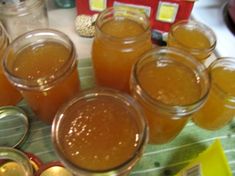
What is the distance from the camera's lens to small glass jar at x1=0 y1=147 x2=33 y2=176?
0.54 meters

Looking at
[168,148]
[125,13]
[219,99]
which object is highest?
[125,13]

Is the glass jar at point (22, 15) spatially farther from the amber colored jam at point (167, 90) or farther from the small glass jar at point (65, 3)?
the amber colored jam at point (167, 90)

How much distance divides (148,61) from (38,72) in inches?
8.9

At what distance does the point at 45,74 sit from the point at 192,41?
1.17ft

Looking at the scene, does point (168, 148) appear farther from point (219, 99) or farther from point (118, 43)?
point (118, 43)

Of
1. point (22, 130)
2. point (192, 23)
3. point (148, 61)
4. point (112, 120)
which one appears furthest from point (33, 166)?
point (192, 23)

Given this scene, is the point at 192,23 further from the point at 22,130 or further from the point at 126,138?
the point at 22,130

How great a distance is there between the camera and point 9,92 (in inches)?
26.4

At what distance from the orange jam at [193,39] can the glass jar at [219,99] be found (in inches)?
1.6

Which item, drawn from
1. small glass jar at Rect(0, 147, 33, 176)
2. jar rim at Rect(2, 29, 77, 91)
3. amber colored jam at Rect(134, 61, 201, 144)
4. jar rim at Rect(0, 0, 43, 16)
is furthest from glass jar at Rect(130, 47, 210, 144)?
jar rim at Rect(0, 0, 43, 16)

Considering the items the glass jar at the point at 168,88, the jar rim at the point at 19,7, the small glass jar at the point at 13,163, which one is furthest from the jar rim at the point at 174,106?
the jar rim at the point at 19,7

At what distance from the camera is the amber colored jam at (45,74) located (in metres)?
0.55

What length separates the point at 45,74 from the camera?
1.84ft

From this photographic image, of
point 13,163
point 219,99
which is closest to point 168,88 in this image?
point 219,99
